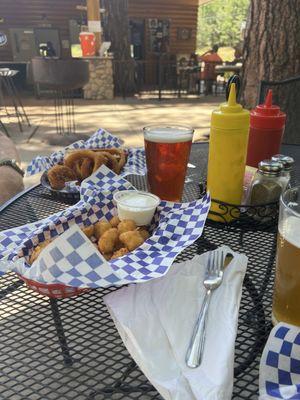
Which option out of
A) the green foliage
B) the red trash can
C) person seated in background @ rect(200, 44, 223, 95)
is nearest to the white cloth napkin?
the red trash can

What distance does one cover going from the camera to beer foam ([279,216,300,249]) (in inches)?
28.6

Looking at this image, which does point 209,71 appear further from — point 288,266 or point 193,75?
point 288,266

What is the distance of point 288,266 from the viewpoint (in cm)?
75

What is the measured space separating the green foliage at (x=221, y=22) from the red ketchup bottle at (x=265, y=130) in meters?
28.6

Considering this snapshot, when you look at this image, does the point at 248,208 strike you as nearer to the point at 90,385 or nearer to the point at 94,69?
the point at 90,385

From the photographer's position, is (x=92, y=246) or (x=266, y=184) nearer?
(x=92, y=246)

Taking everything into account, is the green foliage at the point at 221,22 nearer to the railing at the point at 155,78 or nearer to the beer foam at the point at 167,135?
the railing at the point at 155,78

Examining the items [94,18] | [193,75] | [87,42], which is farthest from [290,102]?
[193,75]

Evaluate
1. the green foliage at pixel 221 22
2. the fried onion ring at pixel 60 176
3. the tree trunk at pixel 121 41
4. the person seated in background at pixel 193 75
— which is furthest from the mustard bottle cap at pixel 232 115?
the green foliage at pixel 221 22

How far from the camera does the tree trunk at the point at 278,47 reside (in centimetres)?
287

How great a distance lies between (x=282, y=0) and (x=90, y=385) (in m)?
2.99

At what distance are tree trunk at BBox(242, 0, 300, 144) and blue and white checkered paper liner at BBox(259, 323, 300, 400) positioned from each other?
244 centimetres

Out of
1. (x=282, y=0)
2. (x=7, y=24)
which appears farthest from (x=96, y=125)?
(x=7, y=24)

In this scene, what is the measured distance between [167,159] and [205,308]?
61 cm
